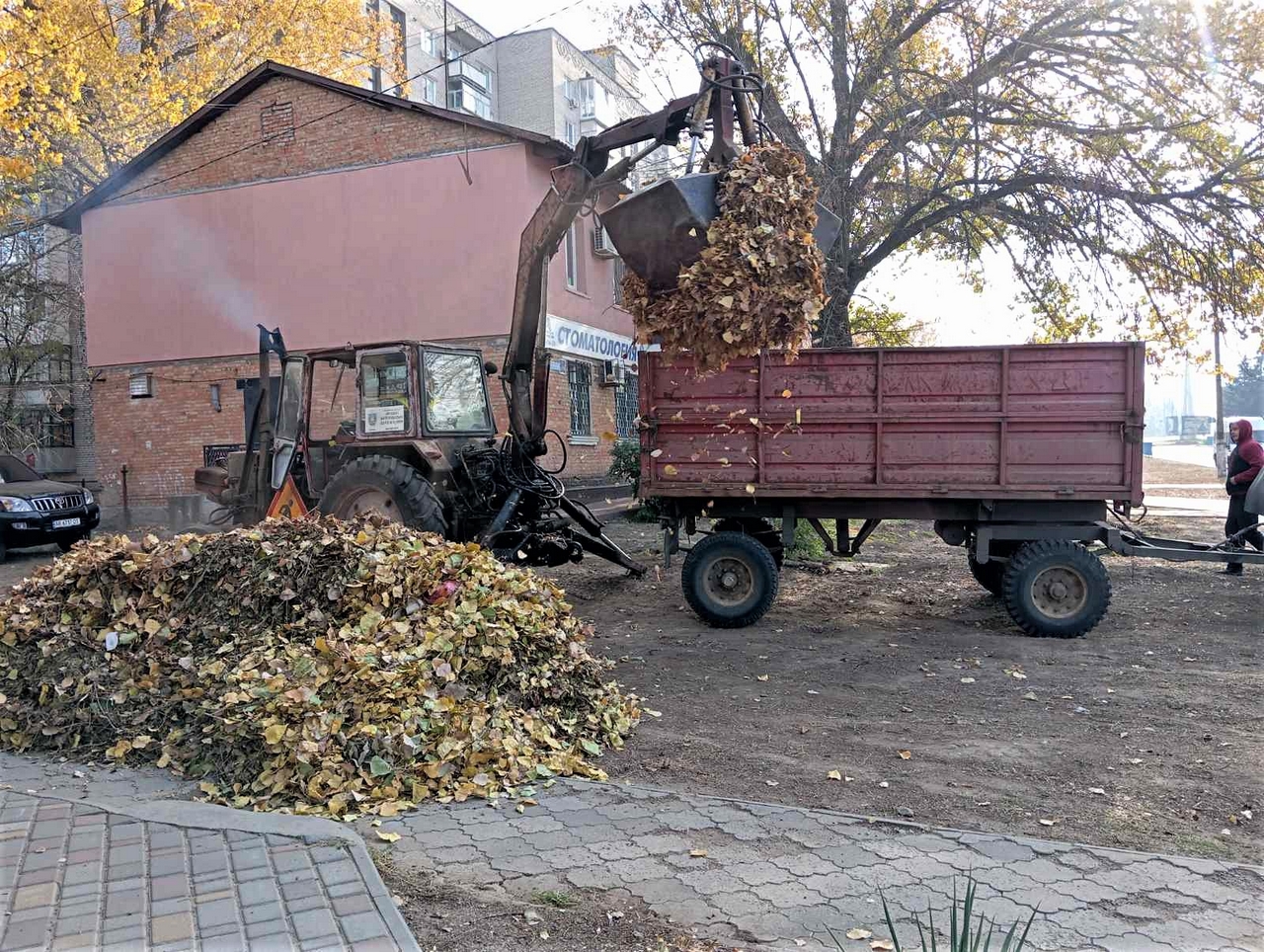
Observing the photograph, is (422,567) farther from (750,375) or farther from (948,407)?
(948,407)

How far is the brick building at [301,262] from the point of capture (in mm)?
17359

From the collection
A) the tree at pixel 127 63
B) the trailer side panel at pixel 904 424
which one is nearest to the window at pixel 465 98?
the tree at pixel 127 63

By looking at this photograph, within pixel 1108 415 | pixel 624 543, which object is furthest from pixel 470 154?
pixel 1108 415

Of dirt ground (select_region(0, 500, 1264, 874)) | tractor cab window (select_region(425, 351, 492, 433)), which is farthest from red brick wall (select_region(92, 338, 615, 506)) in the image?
dirt ground (select_region(0, 500, 1264, 874))

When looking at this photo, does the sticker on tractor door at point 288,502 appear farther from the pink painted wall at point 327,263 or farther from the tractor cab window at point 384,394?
the pink painted wall at point 327,263

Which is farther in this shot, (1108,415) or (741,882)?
(1108,415)

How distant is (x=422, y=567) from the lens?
566 cm

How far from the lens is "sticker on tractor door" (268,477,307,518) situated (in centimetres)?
912

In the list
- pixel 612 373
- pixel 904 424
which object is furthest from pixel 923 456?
pixel 612 373

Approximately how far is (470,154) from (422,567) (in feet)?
43.8

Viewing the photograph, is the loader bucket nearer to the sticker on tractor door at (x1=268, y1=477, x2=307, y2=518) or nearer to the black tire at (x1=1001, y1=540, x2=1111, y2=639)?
the black tire at (x1=1001, y1=540, x2=1111, y2=639)

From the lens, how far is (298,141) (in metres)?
18.7

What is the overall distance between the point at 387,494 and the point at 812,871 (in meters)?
5.76

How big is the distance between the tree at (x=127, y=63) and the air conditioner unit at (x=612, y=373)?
37.2 feet
